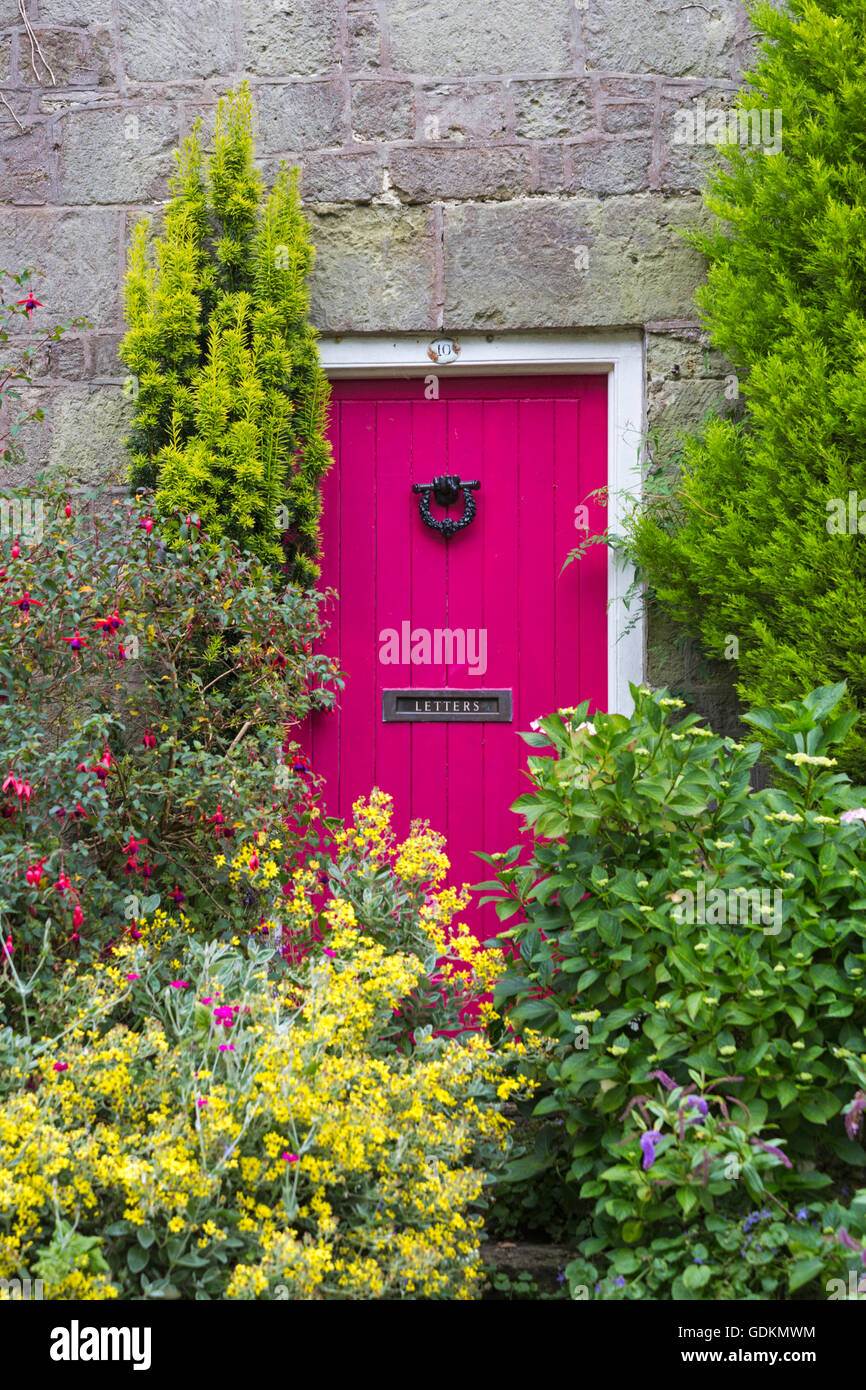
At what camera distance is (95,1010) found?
2311 mm

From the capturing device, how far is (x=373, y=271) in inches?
148

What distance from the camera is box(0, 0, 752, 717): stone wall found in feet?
12.0

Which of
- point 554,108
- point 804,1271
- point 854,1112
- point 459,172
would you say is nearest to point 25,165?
point 459,172

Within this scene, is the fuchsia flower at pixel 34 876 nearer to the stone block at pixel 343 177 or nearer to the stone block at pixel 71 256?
the stone block at pixel 71 256

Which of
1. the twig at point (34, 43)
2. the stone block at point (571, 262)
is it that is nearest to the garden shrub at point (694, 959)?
the stone block at point (571, 262)

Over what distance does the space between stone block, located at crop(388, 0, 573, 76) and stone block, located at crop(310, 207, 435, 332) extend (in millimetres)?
538

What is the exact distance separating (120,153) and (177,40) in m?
0.45

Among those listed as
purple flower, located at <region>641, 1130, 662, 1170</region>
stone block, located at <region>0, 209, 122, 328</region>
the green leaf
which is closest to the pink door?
stone block, located at <region>0, 209, 122, 328</region>

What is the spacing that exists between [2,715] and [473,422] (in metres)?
2.00

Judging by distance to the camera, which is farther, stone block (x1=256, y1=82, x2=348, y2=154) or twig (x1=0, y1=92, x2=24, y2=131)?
twig (x1=0, y1=92, x2=24, y2=131)

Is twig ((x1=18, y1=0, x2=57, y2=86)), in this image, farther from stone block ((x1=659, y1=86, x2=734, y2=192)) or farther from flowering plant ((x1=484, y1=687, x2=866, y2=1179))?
flowering plant ((x1=484, y1=687, x2=866, y2=1179))

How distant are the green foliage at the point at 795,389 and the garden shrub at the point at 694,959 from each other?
2.20 feet

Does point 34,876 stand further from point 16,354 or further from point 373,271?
point 373,271

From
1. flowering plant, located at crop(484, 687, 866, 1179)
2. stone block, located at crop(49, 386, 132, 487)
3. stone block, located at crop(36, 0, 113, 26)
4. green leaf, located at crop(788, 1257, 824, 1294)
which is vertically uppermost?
stone block, located at crop(36, 0, 113, 26)
